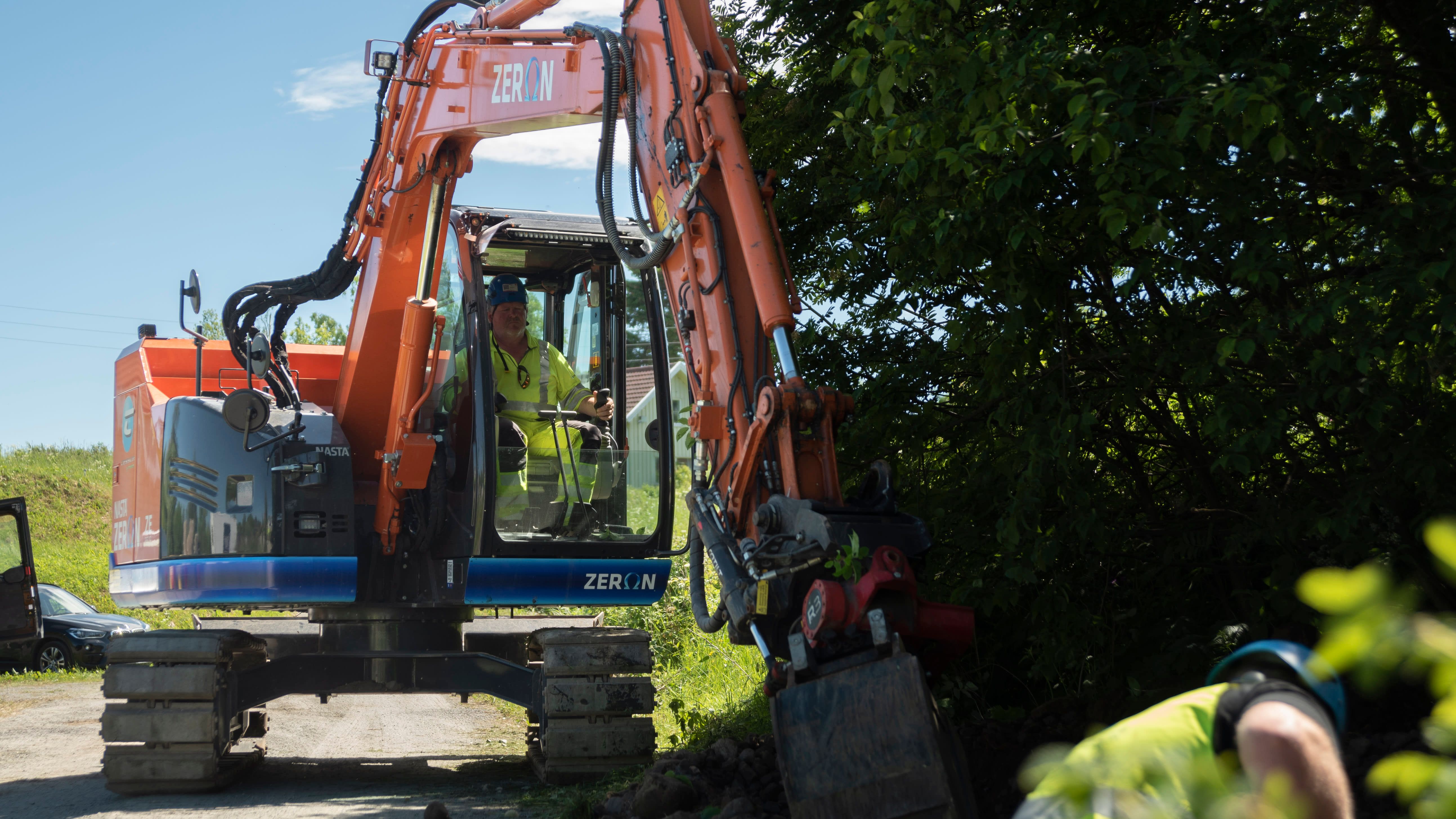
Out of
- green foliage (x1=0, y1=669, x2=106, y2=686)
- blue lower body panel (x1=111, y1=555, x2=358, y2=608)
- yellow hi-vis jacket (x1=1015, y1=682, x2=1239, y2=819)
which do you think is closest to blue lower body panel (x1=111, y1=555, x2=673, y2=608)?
blue lower body panel (x1=111, y1=555, x2=358, y2=608)

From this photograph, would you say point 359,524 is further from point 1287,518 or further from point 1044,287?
point 1287,518

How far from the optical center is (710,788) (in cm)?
591

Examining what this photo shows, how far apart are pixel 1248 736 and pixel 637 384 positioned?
6058mm

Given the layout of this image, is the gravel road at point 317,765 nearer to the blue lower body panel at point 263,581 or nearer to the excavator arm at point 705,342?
the blue lower body panel at point 263,581

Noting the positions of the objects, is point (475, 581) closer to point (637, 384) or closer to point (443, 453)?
point (443, 453)

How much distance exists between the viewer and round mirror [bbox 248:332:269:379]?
24.8ft

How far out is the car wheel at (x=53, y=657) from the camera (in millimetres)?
16734

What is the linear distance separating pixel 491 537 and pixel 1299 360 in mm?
4597

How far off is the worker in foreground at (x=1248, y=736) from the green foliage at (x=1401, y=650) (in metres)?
0.16

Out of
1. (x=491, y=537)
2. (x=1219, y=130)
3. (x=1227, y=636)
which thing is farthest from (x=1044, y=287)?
(x=491, y=537)

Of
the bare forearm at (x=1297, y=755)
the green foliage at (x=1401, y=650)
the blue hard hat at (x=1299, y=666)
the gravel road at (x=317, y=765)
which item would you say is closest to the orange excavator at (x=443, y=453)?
the gravel road at (x=317, y=765)

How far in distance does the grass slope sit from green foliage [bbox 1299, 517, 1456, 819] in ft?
20.6

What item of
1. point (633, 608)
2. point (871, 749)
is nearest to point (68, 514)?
point (633, 608)

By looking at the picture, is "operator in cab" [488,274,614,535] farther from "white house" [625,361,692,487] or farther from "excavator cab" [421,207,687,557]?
"white house" [625,361,692,487]
